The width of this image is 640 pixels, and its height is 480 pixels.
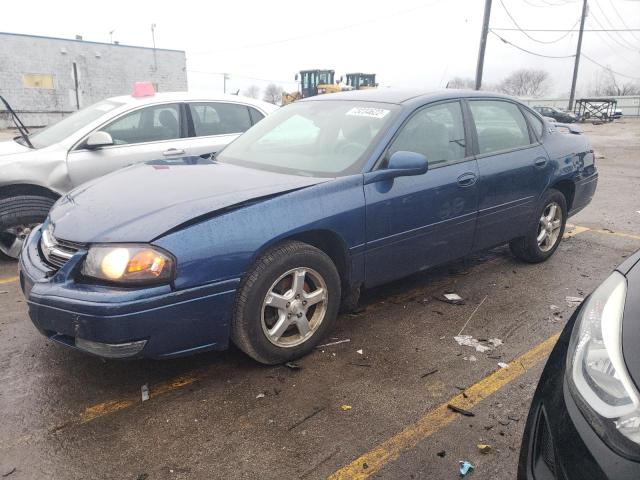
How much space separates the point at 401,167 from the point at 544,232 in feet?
8.00

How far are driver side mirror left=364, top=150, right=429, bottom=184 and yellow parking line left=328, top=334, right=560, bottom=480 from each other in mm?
1366

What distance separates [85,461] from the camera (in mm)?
2377

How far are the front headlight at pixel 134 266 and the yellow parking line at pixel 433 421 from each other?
1256 millimetres

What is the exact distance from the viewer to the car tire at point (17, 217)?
16.1ft

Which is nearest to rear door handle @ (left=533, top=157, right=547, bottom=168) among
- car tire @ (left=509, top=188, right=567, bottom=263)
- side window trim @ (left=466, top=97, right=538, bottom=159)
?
side window trim @ (left=466, top=97, right=538, bottom=159)

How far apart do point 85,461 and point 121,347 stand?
529 mm

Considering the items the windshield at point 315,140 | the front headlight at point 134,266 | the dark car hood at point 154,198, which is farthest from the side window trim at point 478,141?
the front headlight at point 134,266

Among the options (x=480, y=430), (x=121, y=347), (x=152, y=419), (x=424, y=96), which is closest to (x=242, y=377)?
(x=152, y=419)

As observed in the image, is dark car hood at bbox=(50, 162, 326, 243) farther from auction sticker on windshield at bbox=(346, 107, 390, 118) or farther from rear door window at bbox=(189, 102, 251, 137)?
rear door window at bbox=(189, 102, 251, 137)

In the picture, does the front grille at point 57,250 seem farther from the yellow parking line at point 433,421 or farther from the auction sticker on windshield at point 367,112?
the auction sticker on windshield at point 367,112

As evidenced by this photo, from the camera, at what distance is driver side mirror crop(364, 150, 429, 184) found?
3371mm

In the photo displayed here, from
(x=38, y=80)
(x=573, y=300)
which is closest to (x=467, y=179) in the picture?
(x=573, y=300)

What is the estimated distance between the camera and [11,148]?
5219 millimetres

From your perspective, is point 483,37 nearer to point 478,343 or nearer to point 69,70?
point 478,343
